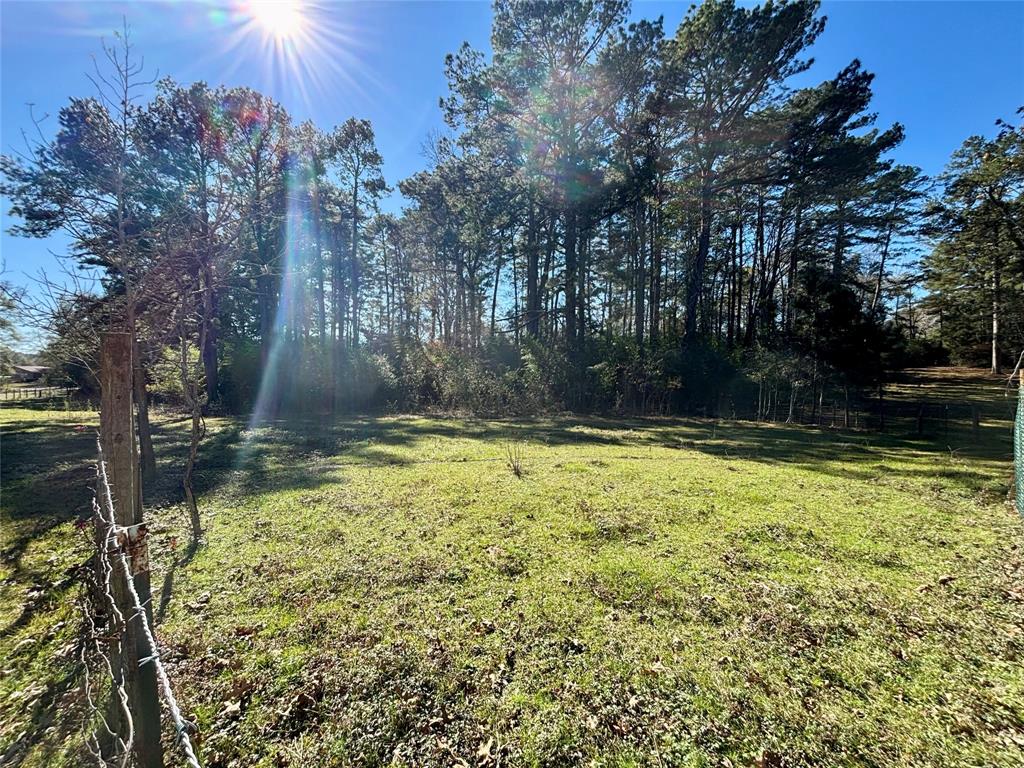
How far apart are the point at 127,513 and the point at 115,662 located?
2.10 ft

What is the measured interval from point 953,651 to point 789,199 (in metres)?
18.8

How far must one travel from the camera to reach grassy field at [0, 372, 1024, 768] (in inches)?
70.6

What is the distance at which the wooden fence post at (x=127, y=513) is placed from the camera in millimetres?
1313

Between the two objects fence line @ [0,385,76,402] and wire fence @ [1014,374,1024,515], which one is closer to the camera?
wire fence @ [1014,374,1024,515]

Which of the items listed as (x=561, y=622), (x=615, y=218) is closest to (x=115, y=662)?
(x=561, y=622)

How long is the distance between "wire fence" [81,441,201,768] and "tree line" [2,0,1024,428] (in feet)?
21.4

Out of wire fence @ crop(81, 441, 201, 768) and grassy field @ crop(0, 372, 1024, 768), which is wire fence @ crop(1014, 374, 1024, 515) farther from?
wire fence @ crop(81, 441, 201, 768)

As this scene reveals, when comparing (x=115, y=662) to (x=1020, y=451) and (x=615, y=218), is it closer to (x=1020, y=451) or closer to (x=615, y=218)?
(x=1020, y=451)

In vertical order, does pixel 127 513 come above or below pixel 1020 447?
above

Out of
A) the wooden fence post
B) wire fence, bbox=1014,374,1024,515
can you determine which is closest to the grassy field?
wire fence, bbox=1014,374,1024,515

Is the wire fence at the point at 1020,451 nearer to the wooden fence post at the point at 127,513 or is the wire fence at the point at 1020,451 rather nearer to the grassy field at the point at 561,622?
the grassy field at the point at 561,622

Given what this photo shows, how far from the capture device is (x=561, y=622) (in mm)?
2584

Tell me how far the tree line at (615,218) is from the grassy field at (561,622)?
587cm

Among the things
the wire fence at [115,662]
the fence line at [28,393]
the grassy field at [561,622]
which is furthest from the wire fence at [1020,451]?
the fence line at [28,393]
